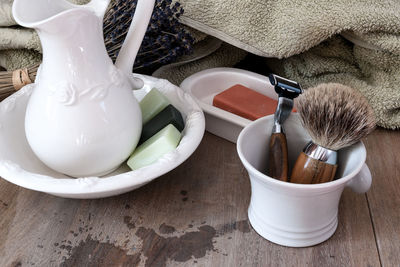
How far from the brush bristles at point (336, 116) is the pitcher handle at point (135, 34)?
6.8 inches

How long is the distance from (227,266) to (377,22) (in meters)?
0.36

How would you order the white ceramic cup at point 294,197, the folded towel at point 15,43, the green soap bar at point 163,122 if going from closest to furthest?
1. the white ceramic cup at point 294,197
2. the green soap bar at point 163,122
3. the folded towel at point 15,43

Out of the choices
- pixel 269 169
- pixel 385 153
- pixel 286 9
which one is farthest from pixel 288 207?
pixel 286 9

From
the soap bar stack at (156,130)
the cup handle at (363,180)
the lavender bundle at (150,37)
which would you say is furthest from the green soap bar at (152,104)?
the cup handle at (363,180)

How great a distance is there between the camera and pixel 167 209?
0.45m

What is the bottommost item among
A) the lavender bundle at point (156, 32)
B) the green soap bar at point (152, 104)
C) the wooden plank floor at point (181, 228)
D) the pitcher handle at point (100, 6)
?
the wooden plank floor at point (181, 228)

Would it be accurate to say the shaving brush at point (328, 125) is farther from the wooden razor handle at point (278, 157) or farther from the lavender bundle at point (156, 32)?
the lavender bundle at point (156, 32)

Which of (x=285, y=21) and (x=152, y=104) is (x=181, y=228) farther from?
(x=285, y=21)

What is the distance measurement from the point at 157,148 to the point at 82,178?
81mm

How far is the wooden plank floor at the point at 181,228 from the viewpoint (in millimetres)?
396

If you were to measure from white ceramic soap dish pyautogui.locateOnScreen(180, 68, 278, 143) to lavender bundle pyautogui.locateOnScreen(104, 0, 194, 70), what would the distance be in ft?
0.15

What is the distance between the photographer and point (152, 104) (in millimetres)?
500

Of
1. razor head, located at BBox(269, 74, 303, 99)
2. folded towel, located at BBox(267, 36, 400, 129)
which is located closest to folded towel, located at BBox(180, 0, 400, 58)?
folded towel, located at BBox(267, 36, 400, 129)

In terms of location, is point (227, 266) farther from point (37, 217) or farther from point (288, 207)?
point (37, 217)
